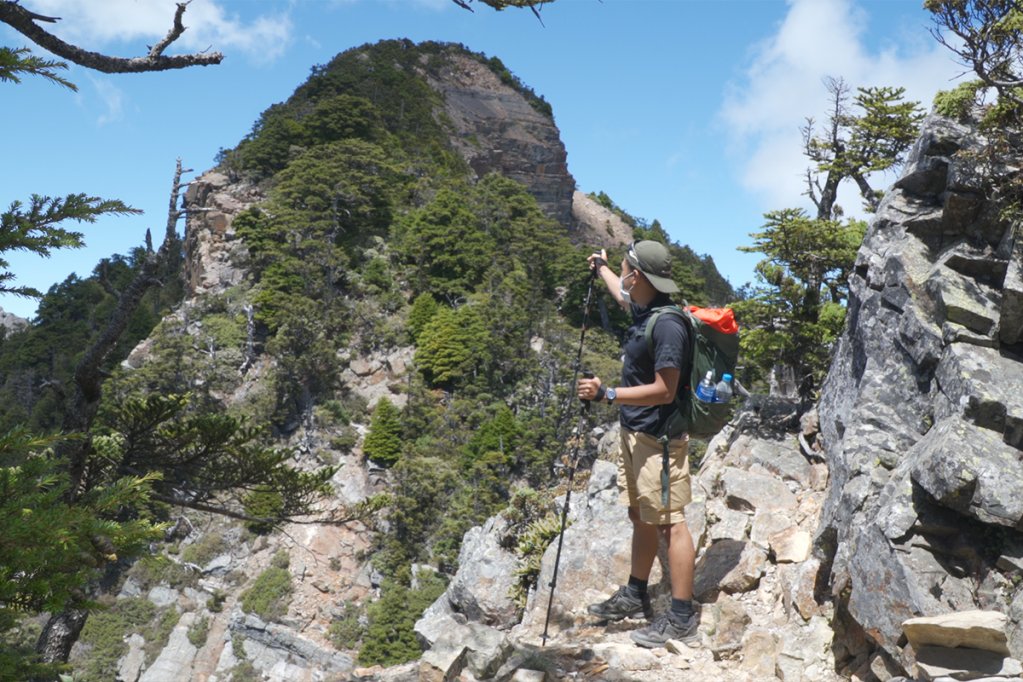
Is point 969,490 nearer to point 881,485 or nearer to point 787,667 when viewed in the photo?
point 881,485

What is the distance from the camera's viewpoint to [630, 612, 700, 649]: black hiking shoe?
5.07m

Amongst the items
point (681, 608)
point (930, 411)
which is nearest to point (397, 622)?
point (681, 608)

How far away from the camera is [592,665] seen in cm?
488

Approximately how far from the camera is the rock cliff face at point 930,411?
4336 mm

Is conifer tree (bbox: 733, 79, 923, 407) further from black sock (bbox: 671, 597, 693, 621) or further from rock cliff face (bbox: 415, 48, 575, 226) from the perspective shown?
rock cliff face (bbox: 415, 48, 575, 226)

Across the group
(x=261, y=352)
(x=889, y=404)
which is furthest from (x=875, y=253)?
(x=261, y=352)

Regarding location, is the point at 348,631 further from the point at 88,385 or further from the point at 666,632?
the point at 666,632

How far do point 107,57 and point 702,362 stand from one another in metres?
4.09

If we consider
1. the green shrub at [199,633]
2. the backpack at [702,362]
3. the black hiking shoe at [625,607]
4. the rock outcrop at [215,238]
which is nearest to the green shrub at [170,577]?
the green shrub at [199,633]

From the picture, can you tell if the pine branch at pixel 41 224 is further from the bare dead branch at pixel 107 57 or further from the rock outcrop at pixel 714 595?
the rock outcrop at pixel 714 595

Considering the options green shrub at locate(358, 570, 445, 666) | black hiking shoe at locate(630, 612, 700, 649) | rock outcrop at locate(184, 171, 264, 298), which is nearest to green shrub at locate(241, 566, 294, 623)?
green shrub at locate(358, 570, 445, 666)

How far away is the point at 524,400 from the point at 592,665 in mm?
28967

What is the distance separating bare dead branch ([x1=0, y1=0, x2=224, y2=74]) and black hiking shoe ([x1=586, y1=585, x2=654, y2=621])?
4.58m

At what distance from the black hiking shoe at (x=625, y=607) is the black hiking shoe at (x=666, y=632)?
376mm
